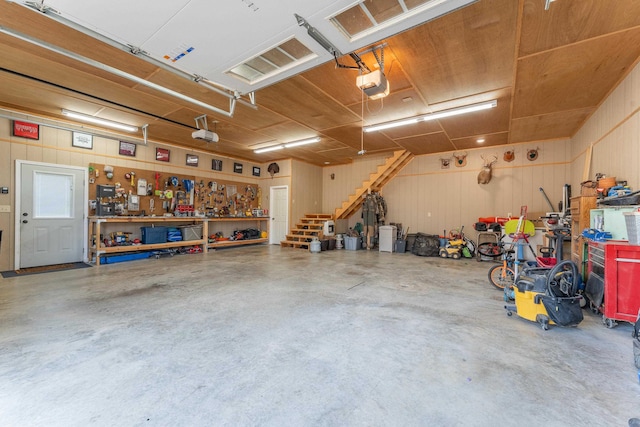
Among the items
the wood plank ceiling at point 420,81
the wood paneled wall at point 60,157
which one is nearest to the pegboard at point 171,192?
the wood paneled wall at point 60,157

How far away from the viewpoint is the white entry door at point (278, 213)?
1052 centimetres

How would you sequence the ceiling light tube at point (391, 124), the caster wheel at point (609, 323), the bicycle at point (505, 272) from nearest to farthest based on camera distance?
the caster wheel at point (609, 323) → the bicycle at point (505, 272) → the ceiling light tube at point (391, 124)

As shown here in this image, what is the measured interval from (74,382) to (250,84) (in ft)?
11.6

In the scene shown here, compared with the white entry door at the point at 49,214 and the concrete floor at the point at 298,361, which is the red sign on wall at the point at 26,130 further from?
the concrete floor at the point at 298,361

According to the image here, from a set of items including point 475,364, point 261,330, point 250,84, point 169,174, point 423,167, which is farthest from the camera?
point 423,167

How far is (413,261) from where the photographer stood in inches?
283

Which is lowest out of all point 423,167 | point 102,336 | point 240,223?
Answer: point 102,336

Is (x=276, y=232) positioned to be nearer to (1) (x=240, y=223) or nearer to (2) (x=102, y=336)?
(1) (x=240, y=223)

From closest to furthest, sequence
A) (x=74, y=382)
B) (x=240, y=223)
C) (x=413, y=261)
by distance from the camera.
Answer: (x=74, y=382)
(x=413, y=261)
(x=240, y=223)

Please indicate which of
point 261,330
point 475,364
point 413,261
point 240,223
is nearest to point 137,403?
point 261,330

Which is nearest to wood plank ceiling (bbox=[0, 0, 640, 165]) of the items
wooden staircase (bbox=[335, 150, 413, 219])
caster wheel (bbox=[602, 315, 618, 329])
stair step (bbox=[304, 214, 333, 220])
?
wooden staircase (bbox=[335, 150, 413, 219])

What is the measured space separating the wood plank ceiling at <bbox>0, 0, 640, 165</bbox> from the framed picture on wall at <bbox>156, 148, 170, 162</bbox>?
Answer: 0.58m

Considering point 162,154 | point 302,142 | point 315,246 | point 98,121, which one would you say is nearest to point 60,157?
point 98,121

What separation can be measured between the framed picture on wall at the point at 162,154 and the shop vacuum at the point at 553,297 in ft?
29.4
